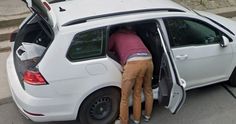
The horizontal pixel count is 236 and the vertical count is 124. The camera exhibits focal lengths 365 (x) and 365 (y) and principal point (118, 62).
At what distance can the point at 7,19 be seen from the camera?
732 centimetres

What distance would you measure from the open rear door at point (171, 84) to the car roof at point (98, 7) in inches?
17.8

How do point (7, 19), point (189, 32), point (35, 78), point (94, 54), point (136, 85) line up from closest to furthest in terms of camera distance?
1. point (35, 78)
2. point (94, 54)
3. point (136, 85)
4. point (189, 32)
5. point (7, 19)

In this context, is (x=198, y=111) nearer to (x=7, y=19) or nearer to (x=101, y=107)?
(x=101, y=107)

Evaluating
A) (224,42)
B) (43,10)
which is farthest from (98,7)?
(224,42)

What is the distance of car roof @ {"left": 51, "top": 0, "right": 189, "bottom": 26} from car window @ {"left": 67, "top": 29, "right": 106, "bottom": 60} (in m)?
0.22

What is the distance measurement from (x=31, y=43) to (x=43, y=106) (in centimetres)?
98

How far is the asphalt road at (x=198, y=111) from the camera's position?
16.7ft

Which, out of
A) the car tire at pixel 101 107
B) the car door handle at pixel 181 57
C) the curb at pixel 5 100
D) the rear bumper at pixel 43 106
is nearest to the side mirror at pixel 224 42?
the car door handle at pixel 181 57

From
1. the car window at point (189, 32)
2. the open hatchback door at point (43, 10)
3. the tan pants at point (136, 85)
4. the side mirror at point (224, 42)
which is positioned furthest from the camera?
the side mirror at point (224, 42)

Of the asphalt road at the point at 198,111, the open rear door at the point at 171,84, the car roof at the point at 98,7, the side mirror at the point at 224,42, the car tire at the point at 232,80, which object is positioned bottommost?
the asphalt road at the point at 198,111

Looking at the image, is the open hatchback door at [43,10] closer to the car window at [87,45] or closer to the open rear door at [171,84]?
the car window at [87,45]

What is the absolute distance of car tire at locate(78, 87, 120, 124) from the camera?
4.55m

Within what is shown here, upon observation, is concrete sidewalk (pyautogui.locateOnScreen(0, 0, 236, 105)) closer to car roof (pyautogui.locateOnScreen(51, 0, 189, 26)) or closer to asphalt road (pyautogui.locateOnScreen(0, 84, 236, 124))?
asphalt road (pyautogui.locateOnScreen(0, 84, 236, 124))

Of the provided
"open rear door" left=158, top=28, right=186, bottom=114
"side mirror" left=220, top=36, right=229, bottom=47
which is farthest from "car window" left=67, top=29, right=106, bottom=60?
"side mirror" left=220, top=36, right=229, bottom=47
